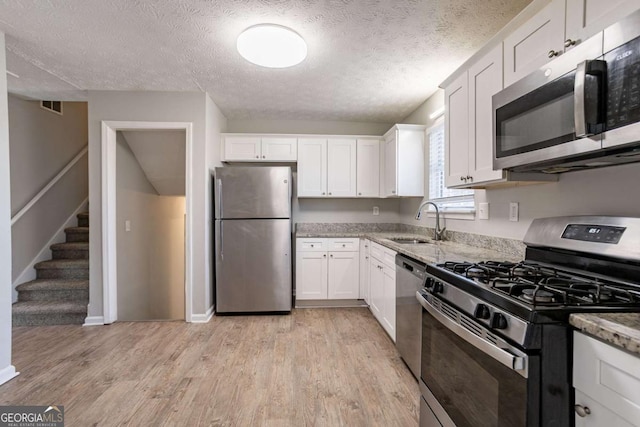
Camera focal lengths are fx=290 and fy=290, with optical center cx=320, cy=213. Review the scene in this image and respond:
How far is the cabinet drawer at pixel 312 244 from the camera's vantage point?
3.52 meters

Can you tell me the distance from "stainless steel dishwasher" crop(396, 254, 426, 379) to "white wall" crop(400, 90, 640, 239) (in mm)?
687

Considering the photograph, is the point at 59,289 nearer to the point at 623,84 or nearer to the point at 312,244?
the point at 312,244

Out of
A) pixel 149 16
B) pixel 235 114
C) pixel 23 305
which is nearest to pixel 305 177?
pixel 235 114

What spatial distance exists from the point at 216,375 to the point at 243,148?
2580mm

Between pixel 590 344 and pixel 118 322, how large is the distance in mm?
3812

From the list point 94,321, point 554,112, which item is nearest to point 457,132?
point 554,112

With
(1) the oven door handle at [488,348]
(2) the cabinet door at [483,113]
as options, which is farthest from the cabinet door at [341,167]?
(1) the oven door handle at [488,348]

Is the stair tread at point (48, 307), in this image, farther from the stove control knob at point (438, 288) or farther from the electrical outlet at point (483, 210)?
the electrical outlet at point (483, 210)

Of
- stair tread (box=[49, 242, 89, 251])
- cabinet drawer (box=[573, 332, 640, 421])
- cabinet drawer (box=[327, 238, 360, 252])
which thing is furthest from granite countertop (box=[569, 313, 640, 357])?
stair tread (box=[49, 242, 89, 251])

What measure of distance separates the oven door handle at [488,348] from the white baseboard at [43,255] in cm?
436

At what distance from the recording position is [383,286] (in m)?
2.73

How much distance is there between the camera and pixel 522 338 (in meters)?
0.84

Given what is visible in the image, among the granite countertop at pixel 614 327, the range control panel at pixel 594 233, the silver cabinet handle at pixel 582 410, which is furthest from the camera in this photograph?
the range control panel at pixel 594 233

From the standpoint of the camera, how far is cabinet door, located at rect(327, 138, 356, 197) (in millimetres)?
3760
